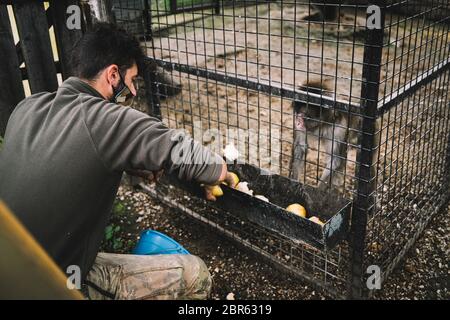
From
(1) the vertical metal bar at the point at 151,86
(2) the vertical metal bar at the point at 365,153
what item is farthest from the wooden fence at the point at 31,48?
(2) the vertical metal bar at the point at 365,153

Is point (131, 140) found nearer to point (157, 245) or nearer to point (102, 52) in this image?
point (102, 52)

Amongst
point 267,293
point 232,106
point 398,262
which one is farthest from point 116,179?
point 232,106

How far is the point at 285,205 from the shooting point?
3.57 m

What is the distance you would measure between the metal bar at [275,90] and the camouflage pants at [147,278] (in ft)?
4.30

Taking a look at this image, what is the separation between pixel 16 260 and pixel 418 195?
13.2ft

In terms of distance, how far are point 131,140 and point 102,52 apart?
32.4 inches

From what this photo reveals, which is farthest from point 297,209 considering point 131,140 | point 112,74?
point 112,74

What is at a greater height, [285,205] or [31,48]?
[31,48]

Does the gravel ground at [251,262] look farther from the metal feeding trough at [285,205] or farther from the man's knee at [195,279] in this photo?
the metal feeding trough at [285,205]

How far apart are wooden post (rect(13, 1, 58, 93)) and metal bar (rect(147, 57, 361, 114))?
945 mm

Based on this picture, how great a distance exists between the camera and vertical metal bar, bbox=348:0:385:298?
7.88ft

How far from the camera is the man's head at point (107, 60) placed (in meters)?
2.78

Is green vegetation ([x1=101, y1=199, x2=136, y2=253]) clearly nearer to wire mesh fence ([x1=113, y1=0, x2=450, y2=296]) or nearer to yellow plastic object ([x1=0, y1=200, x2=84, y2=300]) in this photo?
wire mesh fence ([x1=113, y1=0, x2=450, y2=296])

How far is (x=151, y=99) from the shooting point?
436 cm
